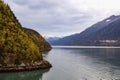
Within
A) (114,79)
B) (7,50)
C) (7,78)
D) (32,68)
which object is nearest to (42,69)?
(32,68)

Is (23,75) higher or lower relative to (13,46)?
lower

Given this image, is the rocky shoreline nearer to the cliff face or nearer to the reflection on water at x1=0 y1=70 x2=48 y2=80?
the cliff face

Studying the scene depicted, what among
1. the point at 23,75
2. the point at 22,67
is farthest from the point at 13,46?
the point at 23,75

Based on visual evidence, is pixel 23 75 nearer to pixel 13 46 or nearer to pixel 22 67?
pixel 22 67

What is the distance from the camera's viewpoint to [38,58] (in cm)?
11569

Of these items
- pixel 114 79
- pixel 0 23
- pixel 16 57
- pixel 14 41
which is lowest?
pixel 114 79

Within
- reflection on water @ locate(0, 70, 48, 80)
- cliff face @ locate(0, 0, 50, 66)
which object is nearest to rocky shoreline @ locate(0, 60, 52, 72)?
cliff face @ locate(0, 0, 50, 66)

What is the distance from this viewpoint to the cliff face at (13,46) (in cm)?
10319

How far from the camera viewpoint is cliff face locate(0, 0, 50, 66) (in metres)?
103

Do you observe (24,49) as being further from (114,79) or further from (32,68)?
(114,79)

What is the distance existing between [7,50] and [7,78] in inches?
804

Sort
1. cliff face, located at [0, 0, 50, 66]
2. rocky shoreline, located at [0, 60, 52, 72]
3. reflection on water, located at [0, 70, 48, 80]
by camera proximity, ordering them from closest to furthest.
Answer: reflection on water, located at [0, 70, 48, 80] < rocky shoreline, located at [0, 60, 52, 72] < cliff face, located at [0, 0, 50, 66]

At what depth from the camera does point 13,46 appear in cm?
10838

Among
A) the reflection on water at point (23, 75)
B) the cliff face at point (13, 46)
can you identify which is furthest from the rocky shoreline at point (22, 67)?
the reflection on water at point (23, 75)
